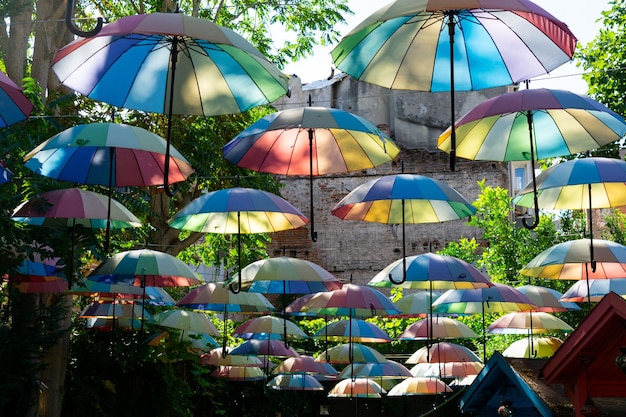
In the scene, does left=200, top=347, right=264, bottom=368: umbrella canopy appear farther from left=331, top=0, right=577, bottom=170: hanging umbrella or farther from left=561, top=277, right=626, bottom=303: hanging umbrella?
left=331, top=0, right=577, bottom=170: hanging umbrella

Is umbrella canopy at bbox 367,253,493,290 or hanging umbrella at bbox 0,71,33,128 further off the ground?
hanging umbrella at bbox 0,71,33,128

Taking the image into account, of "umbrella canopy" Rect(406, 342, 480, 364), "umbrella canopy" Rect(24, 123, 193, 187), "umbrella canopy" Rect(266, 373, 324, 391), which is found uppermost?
"umbrella canopy" Rect(24, 123, 193, 187)

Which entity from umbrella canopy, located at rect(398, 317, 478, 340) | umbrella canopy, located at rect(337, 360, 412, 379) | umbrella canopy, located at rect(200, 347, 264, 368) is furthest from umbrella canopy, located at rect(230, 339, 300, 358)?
umbrella canopy, located at rect(398, 317, 478, 340)

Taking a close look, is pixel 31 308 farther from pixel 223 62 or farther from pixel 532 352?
pixel 532 352

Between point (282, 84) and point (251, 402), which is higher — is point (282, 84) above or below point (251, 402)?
above

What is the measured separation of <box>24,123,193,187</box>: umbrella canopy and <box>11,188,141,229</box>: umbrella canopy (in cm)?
23

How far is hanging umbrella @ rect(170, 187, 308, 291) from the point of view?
35.8 feet

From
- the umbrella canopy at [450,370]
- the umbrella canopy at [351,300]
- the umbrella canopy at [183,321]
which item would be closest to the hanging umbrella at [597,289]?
the umbrella canopy at [351,300]

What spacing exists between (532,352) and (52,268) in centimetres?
906

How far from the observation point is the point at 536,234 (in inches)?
938

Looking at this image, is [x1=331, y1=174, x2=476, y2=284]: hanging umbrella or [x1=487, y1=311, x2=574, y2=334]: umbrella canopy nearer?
→ [x1=331, y1=174, x2=476, y2=284]: hanging umbrella

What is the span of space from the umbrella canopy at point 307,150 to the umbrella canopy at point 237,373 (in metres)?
11.0

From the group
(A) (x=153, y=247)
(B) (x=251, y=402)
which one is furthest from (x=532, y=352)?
(B) (x=251, y=402)

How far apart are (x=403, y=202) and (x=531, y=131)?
3423 mm
